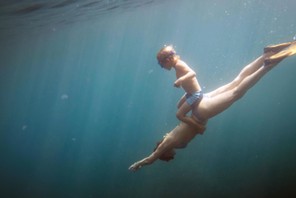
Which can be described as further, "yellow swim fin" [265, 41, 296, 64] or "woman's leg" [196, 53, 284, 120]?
"woman's leg" [196, 53, 284, 120]

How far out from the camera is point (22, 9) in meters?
19.3

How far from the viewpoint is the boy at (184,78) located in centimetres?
714

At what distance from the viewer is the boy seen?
714cm

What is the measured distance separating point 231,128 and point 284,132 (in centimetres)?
654

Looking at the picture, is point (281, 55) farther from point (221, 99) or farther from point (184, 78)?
point (184, 78)

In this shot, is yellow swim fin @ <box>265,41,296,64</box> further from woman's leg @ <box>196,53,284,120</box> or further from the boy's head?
the boy's head

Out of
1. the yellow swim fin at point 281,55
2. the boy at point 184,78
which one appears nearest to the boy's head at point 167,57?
the boy at point 184,78

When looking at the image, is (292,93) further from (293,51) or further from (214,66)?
(214,66)

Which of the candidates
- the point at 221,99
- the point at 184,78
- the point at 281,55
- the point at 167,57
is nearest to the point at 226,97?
the point at 221,99

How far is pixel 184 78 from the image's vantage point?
7.08 metres

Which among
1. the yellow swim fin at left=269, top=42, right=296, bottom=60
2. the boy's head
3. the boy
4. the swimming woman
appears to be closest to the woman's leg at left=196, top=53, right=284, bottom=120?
the swimming woman

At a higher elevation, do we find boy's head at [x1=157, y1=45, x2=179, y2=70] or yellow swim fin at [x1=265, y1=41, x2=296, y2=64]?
boy's head at [x1=157, y1=45, x2=179, y2=70]

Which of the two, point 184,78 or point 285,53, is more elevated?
point 184,78

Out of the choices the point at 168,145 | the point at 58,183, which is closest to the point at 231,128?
the point at 58,183
